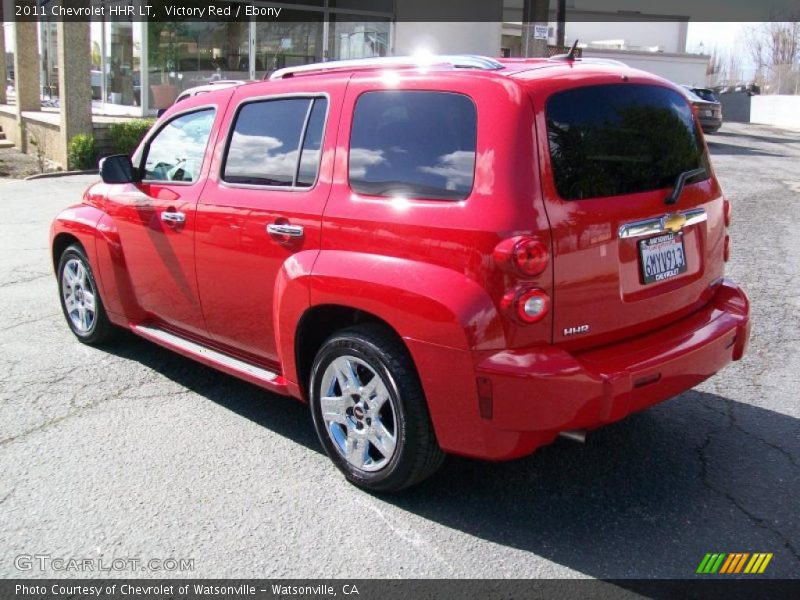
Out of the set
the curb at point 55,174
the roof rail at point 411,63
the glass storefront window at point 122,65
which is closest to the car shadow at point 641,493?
the roof rail at point 411,63

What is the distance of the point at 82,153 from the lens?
15188 mm

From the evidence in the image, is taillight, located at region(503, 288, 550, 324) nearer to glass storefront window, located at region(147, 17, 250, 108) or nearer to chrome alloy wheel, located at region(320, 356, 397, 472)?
chrome alloy wheel, located at region(320, 356, 397, 472)

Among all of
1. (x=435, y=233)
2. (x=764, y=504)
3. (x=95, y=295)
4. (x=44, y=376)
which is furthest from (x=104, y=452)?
(x=764, y=504)

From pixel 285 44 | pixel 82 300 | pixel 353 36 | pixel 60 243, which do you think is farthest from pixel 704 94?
pixel 82 300

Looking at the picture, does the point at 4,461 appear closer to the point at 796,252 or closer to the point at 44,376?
the point at 44,376

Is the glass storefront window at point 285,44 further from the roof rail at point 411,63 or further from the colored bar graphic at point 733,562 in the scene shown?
the colored bar graphic at point 733,562

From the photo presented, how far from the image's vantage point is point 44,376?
502 cm

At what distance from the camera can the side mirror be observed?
4773 millimetres

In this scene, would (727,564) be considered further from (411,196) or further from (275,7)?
(275,7)

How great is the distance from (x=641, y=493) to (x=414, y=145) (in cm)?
190

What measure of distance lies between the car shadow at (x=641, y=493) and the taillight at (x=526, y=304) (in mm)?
963

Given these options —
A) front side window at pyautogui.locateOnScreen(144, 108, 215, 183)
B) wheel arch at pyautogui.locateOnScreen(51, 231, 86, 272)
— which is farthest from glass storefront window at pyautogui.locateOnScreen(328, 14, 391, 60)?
front side window at pyautogui.locateOnScreen(144, 108, 215, 183)

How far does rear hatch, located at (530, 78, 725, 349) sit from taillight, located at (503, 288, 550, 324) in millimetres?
87

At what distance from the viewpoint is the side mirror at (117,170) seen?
4.77 m
